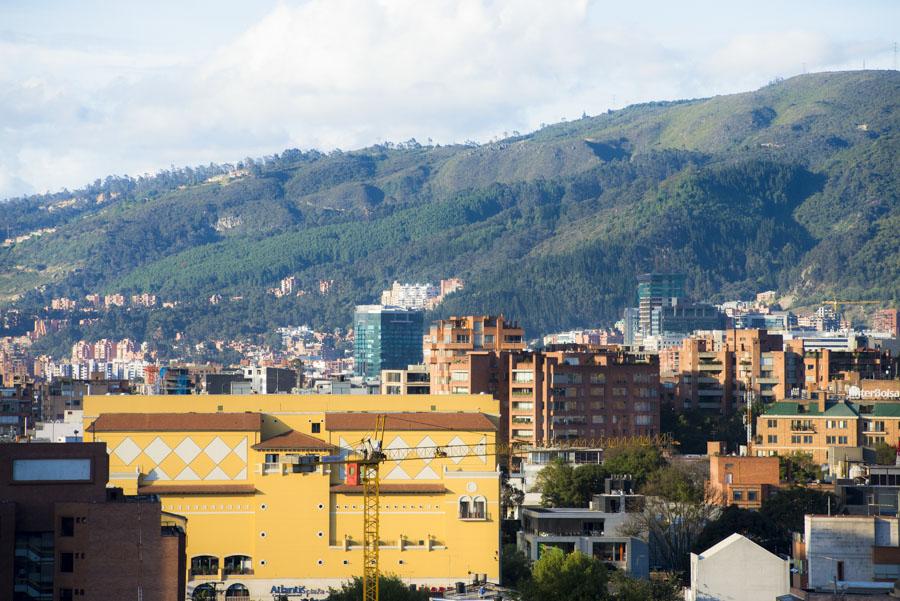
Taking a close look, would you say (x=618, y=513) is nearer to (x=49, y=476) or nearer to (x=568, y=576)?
(x=568, y=576)

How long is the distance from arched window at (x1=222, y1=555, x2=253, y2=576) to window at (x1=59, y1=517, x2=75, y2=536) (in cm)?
2208

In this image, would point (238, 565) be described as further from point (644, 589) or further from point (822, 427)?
point (822, 427)

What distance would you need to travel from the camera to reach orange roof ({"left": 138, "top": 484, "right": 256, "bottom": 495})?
74.3 m

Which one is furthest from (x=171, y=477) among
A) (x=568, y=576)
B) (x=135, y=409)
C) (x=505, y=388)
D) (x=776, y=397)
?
(x=776, y=397)

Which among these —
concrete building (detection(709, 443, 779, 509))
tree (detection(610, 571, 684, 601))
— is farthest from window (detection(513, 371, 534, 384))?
tree (detection(610, 571, 684, 601))

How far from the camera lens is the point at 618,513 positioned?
270 feet

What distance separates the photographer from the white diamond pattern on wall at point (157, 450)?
75.4 m

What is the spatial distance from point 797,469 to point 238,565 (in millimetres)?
30786

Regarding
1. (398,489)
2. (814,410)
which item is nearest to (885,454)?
(814,410)

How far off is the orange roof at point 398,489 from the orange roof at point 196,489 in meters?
3.09

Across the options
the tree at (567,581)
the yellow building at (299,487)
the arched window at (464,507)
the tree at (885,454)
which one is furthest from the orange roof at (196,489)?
the tree at (885,454)

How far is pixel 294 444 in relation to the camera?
251 ft

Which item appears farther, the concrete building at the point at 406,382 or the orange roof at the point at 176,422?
the concrete building at the point at 406,382

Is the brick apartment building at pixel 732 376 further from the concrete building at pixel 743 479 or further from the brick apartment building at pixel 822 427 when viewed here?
the concrete building at pixel 743 479
